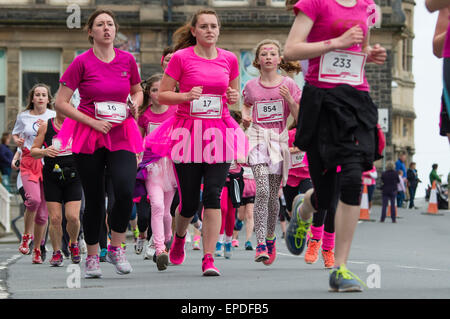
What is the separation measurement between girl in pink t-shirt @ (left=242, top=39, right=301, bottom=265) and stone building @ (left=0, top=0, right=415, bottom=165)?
24069 millimetres

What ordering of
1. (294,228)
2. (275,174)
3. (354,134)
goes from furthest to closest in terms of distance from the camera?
(275,174) → (294,228) → (354,134)

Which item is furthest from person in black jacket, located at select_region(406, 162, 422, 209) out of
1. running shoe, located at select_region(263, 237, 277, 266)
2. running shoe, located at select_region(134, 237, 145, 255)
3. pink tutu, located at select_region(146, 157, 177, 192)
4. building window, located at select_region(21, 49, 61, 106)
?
running shoe, located at select_region(263, 237, 277, 266)

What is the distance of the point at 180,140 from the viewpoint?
332 inches

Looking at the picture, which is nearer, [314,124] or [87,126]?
[314,124]

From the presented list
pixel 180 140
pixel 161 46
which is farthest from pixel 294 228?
pixel 161 46

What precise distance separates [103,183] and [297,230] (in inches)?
61.6

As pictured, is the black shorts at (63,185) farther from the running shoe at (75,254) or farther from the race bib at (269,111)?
the race bib at (269,111)

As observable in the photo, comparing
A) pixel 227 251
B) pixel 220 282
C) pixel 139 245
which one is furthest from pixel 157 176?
pixel 220 282

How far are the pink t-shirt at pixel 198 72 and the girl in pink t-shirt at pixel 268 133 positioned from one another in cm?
145

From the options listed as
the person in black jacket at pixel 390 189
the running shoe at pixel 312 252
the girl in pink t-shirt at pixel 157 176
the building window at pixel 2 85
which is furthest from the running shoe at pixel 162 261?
the building window at pixel 2 85

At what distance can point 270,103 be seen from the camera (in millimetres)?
10102

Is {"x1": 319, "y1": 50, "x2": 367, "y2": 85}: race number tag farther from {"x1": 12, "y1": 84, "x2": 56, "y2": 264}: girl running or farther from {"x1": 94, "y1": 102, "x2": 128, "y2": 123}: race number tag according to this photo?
{"x1": 12, "y1": 84, "x2": 56, "y2": 264}: girl running

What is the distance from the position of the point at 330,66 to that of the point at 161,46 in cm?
2841

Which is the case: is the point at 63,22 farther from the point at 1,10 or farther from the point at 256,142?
the point at 256,142
